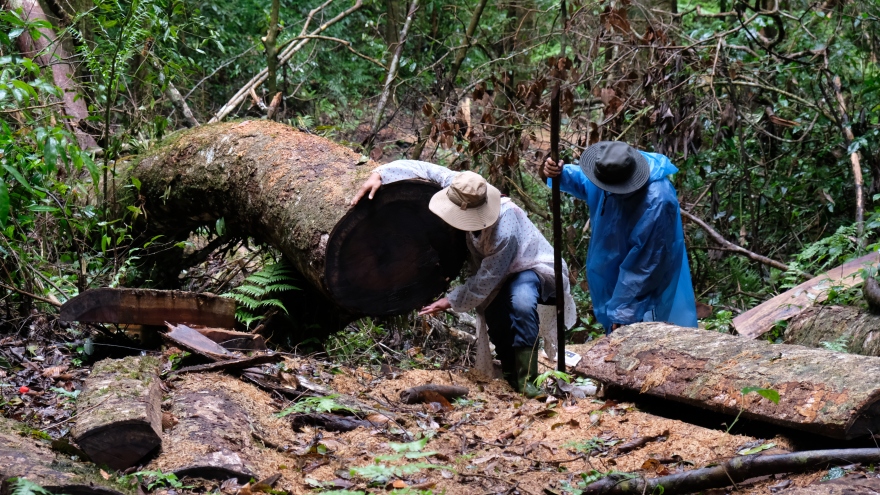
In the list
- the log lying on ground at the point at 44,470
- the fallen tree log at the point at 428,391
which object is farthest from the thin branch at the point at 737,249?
the log lying on ground at the point at 44,470

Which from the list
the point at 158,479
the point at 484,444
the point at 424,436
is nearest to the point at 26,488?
the point at 158,479

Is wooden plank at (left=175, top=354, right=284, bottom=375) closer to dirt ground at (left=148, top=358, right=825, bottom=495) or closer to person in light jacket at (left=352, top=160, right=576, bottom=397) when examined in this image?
dirt ground at (left=148, top=358, right=825, bottom=495)

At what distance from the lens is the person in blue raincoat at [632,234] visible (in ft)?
16.5

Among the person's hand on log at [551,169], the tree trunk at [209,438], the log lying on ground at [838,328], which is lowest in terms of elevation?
the log lying on ground at [838,328]

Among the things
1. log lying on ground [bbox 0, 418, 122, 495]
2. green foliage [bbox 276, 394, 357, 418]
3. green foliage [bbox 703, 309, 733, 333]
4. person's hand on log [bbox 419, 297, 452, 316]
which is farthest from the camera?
green foliage [bbox 703, 309, 733, 333]

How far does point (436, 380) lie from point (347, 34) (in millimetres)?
10199

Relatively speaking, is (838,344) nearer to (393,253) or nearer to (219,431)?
(393,253)

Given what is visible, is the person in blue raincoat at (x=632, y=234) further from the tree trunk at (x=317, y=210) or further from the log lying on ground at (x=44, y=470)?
the log lying on ground at (x=44, y=470)

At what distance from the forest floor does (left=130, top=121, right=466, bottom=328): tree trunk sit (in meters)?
0.57

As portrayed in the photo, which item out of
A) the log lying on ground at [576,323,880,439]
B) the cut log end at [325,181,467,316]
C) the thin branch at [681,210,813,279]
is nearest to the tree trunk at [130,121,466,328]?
the cut log end at [325,181,467,316]

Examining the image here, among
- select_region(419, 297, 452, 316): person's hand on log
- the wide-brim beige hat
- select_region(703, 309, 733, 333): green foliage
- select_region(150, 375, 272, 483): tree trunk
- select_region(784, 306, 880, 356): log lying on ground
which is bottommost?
select_region(703, 309, 733, 333): green foliage

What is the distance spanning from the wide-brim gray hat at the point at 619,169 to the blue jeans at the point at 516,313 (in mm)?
753

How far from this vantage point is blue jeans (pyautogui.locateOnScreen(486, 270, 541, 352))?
486 cm

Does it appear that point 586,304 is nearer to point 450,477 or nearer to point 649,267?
point 649,267
